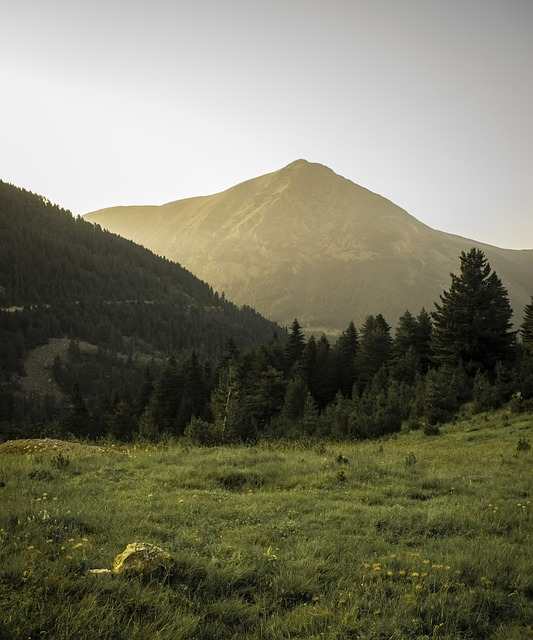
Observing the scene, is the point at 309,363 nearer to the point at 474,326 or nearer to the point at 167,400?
the point at 167,400

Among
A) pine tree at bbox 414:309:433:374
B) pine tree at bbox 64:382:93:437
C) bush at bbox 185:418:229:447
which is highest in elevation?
pine tree at bbox 414:309:433:374

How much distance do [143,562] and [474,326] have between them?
3757cm

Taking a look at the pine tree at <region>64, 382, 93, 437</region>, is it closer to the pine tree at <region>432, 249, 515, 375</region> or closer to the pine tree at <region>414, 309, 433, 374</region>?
the pine tree at <region>414, 309, 433, 374</region>

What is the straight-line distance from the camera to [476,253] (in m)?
42.5

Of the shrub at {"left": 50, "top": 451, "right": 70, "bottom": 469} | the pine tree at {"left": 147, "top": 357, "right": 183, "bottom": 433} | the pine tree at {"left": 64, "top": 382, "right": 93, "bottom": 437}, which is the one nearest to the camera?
the shrub at {"left": 50, "top": 451, "right": 70, "bottom": 469}

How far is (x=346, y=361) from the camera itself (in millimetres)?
57812

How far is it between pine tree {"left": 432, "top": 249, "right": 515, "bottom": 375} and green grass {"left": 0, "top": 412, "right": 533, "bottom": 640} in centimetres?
2619

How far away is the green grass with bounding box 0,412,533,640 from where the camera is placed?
5219 millimetres

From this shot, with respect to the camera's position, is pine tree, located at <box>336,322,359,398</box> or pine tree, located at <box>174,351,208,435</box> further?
pine tree, located at <box>336,322,359,398</box>

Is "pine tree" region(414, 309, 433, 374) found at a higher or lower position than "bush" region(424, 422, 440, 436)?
higher

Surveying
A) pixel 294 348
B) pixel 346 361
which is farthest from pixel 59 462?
pixel 294 348

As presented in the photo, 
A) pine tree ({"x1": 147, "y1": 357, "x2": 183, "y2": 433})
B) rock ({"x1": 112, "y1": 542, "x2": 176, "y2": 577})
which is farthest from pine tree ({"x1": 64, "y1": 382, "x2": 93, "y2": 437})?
rock ({"x1": 112, "y1": 542, "x2": 176, "y2": 577})

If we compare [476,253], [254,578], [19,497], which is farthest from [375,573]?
[476,253]

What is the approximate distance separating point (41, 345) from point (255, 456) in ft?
537
